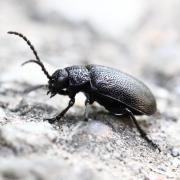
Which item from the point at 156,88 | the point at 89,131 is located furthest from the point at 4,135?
the point at 156,88

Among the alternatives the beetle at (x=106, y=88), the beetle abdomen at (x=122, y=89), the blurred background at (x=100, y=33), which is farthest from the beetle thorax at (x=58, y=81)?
the blurred background at (x=100, y=33)

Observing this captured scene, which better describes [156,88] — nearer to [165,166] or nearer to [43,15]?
[165,166]

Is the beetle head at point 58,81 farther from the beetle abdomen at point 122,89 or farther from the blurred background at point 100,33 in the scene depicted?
the blurred background at point 100,33

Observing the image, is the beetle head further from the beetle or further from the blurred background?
the blurred background

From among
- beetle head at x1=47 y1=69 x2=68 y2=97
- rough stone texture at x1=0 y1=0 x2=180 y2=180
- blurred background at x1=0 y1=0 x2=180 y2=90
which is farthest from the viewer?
blurred background at x1=0 y1=0 x2=180 y2=90

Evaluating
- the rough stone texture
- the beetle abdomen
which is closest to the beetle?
the beetle abdomen

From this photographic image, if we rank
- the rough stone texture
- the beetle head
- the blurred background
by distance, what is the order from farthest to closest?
the blurred background < the beetle head < the rough stone texture

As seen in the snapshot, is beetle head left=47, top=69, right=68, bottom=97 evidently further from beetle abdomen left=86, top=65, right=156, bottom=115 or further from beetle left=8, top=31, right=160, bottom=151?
beetle abdomen left=86, top=65, right=156, bottom=115

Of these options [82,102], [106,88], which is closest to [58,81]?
[106,88]

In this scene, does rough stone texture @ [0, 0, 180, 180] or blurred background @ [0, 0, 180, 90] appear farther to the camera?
blurred background @ [0, 0, 180, 90]
